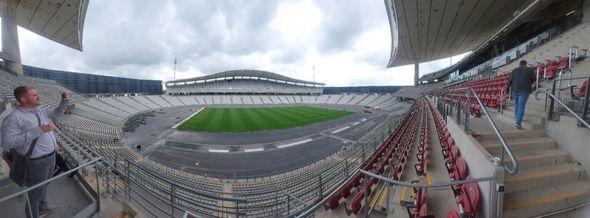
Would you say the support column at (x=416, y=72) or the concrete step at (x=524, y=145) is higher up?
the support column at (x=416, y=72)

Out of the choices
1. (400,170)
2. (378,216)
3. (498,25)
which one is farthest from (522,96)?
(498,25)

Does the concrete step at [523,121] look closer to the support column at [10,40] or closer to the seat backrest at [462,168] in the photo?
the seat backrest at [462,168]

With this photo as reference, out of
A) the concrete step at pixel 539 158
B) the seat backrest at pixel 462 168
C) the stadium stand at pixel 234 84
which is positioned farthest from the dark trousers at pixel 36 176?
the stadium stand at pixel 234 84

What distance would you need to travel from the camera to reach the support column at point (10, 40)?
766 inches

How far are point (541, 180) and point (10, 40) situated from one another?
113 ft

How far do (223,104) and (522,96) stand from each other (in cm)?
A: 6068

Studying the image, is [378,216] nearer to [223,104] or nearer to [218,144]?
[218,144]

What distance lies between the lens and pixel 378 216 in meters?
3.43

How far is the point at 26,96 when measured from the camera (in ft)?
8.65

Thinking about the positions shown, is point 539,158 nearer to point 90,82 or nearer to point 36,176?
point 36,176

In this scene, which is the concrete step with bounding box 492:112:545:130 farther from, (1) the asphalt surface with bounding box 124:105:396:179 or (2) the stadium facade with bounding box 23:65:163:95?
(2) the stadium facade with bounding box 23:65:163:95

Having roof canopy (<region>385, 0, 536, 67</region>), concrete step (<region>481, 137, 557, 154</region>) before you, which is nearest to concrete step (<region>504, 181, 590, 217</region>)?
concrete step (<region>481, 137, 557, 154</region>)

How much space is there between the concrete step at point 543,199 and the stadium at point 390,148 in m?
0.02

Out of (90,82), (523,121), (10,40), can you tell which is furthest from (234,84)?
(523,121)
